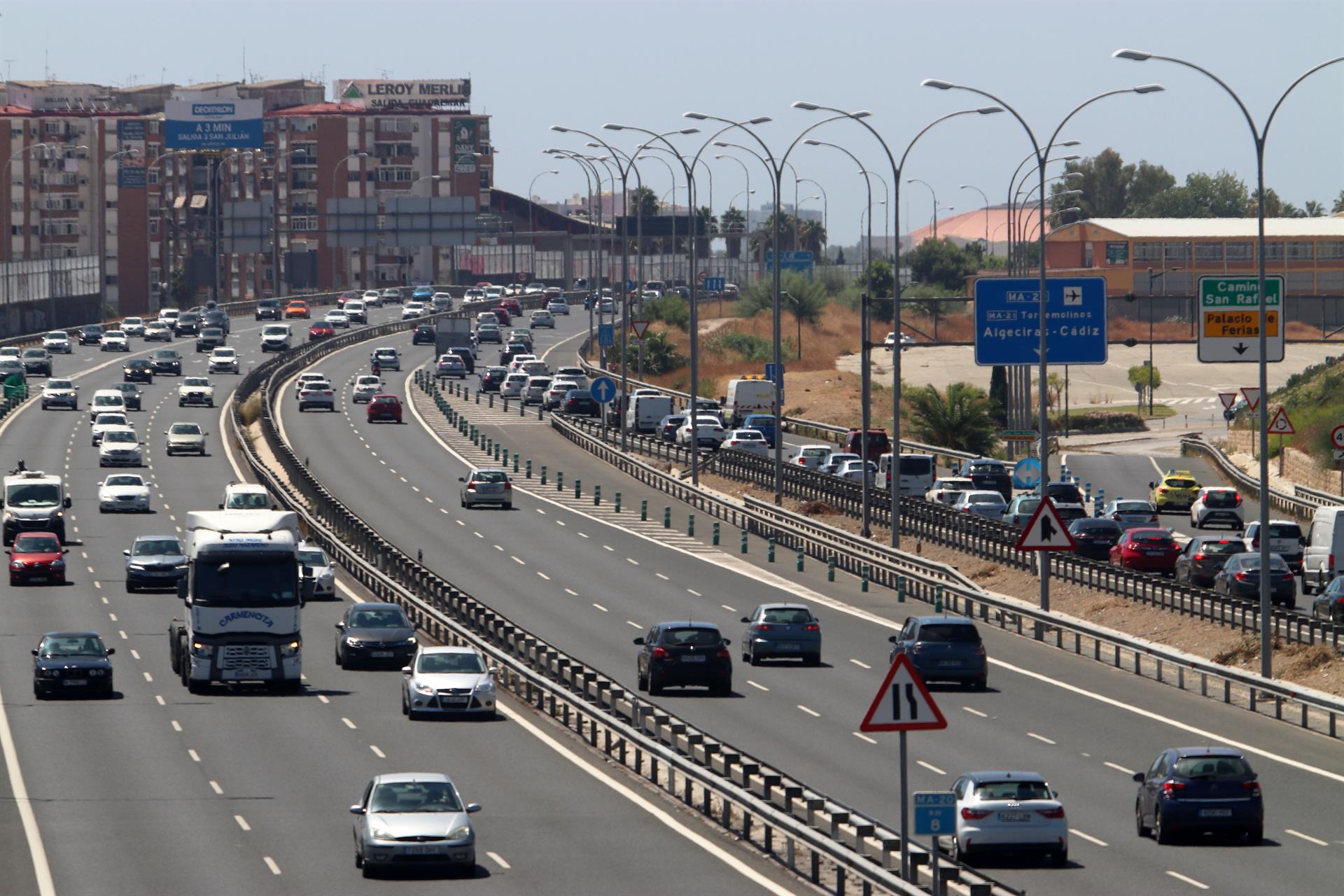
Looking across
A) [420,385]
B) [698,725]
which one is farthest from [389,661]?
[420,385]

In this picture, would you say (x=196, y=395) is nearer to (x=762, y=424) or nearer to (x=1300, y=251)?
(x=762, y=424)

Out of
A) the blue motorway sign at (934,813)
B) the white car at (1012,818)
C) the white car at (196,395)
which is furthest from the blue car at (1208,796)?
the white car at (196,395)

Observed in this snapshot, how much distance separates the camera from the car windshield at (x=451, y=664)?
38.2 meters

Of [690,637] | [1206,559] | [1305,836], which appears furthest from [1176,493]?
[1305,836]

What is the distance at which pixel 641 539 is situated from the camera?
67.2 m

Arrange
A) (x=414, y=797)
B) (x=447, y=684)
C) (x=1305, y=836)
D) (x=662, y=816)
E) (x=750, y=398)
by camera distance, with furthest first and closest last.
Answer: (x=750, y=398) < (x=447, y=684) < (x=662, y=816) < (x=1305, y=836) < (x=414, y=797)

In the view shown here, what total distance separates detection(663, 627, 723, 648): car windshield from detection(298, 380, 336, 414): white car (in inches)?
2562

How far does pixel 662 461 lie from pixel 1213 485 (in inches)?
797

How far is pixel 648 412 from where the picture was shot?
93.7 meters

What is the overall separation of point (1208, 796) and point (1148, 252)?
144799 mm

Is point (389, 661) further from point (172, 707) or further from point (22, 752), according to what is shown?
point (22, 752)

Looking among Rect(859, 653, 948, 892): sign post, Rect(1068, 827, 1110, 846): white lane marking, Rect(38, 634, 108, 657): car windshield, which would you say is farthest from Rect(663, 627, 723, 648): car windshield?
Rect(859, 653, 948, 892): sign post

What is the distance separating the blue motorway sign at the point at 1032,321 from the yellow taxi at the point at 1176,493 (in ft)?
49.0

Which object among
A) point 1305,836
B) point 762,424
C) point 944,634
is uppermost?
point 762,424
